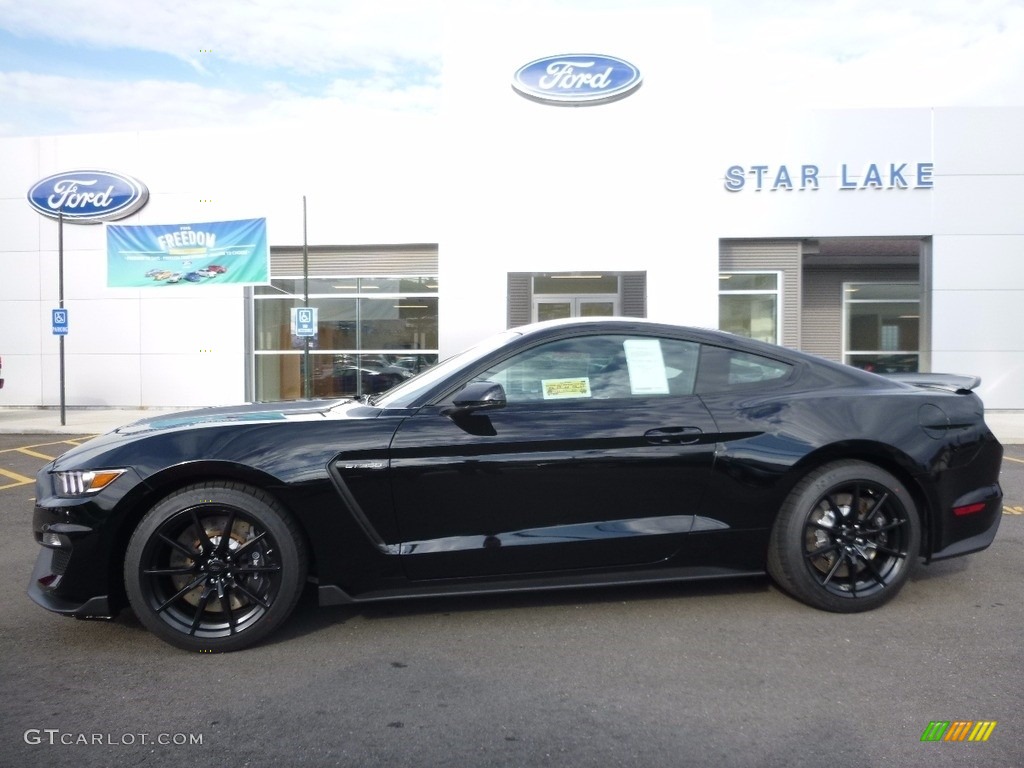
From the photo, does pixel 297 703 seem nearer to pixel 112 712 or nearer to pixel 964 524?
pixel 112 712

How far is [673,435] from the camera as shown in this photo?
12.0 feet

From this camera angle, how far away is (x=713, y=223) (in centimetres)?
1561

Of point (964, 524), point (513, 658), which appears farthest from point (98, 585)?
point (964, 524)

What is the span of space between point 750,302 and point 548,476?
44.6ft

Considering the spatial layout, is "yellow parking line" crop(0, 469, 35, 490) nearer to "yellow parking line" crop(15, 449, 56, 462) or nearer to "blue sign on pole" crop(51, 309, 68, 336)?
"yellow parking line" crop(15, 449, 56, 462)

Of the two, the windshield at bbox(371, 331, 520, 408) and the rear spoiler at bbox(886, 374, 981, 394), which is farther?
the rear spoiler at bbox(886, 374, 981, 394)

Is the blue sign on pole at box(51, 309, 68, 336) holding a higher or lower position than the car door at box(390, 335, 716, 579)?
higher

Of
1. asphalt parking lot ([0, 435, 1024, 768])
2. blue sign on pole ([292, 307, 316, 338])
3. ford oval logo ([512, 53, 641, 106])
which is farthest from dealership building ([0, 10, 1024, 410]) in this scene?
asphalt parking lot ([0, 435, 1024, 768])

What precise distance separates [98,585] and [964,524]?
13.3ft

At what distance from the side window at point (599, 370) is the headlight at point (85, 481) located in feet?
5.41

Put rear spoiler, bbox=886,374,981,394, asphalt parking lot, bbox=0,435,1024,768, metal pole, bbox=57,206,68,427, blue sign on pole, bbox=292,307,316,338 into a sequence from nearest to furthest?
asphalt parking lot, bbox=0,435,1024,768 → rear spoiler, bbox=886,374,981,394 → blue sign on pole, bbox=292,307,316,338 → metal pole, bbox=57,206,68,427

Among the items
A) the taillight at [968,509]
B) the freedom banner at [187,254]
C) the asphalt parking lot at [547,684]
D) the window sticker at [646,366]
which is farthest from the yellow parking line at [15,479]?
the freedom banner at [187,254]

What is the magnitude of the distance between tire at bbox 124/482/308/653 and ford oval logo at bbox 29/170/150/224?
15.4m

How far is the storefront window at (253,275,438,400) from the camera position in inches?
667
